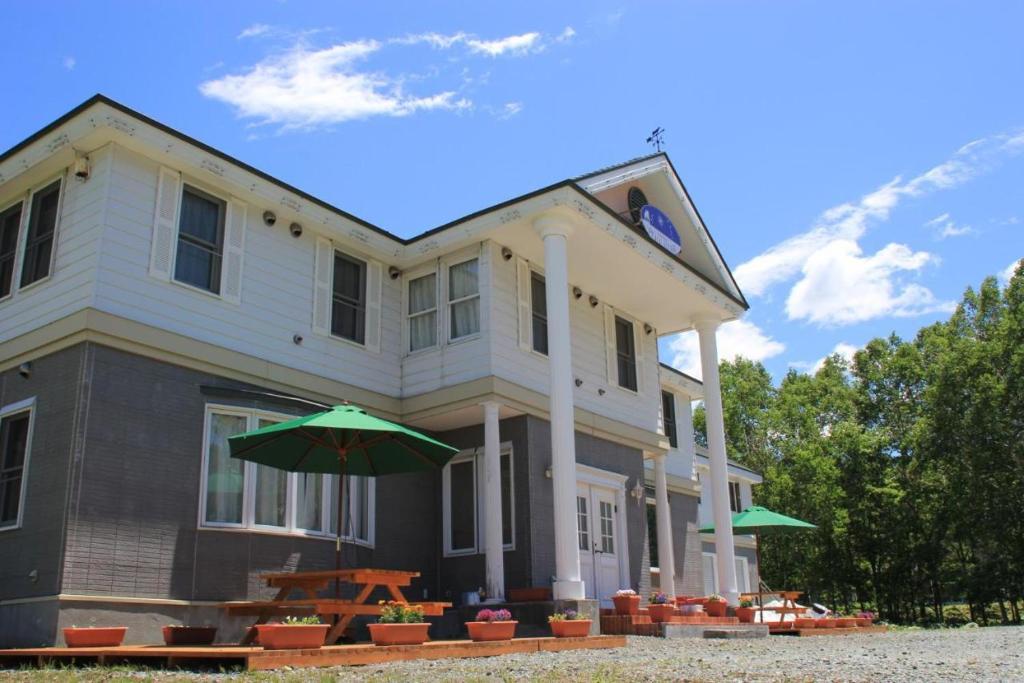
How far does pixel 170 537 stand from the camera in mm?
10789

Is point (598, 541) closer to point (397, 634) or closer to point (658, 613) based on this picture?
point (658, 613)

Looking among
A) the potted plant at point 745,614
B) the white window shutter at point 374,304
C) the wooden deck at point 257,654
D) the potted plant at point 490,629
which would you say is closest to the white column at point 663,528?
the potted plant at point 745,614

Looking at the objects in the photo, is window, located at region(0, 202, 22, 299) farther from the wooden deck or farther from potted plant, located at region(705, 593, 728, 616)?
potted plant, located at region(705, 593, 728, 616)

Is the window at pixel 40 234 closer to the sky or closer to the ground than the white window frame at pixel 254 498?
closer to the sky

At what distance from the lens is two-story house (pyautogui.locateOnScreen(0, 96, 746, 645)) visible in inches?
413

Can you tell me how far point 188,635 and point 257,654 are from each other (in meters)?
2.85

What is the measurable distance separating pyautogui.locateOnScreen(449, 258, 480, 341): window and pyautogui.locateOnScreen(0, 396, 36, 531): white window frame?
20.2ft

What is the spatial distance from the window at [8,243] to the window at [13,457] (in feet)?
6.44

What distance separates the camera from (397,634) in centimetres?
849

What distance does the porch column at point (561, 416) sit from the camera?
12.5 metres

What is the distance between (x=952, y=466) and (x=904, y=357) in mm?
11786

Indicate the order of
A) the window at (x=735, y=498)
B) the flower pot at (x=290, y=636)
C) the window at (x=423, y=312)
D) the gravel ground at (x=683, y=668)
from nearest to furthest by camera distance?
the gravel ground at (x=683, y=668)
the flower pot at (x=290, y=636)
the window at (x=423, y=312)
the window at (x=735, y=498)

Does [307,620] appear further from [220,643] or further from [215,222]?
[215,222]

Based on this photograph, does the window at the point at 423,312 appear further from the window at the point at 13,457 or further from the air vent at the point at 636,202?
the window at the point at 13,457
